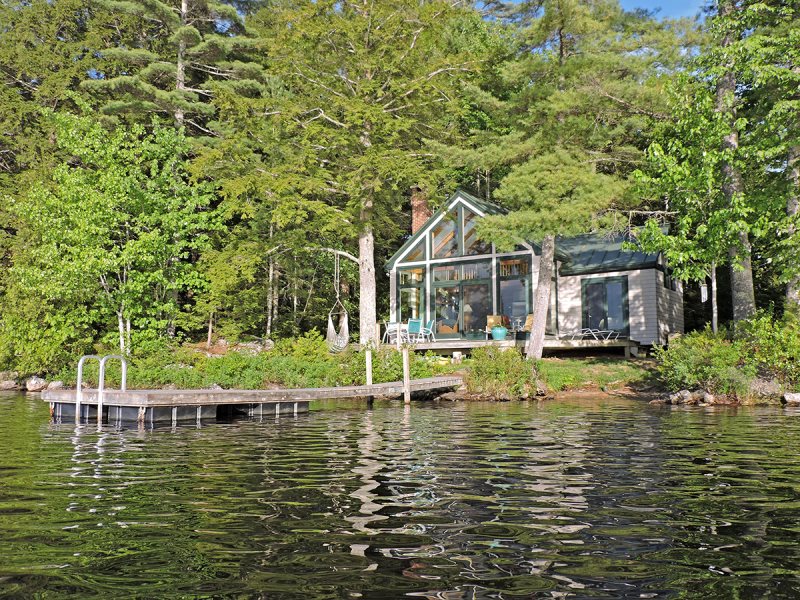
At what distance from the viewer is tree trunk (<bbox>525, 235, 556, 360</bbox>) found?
2288 centimetres

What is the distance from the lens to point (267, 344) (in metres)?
27.2

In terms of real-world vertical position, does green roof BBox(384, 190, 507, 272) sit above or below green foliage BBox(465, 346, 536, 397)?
above

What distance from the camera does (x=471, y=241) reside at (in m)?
26.8

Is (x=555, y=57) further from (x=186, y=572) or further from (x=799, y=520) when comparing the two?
(x=186, y=572)

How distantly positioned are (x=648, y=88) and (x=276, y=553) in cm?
2051

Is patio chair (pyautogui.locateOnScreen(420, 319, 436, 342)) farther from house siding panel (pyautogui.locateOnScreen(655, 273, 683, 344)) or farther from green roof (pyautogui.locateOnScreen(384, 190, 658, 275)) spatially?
house siding panel (pyautogui.locateOnScreen(655, 273, 683, 344))

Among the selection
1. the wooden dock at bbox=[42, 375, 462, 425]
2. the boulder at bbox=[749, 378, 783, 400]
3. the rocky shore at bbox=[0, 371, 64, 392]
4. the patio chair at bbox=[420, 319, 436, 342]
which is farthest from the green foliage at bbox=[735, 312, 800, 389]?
the rocky shore at bbox=[0, 371, 64, 392]

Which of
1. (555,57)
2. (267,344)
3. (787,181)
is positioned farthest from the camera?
(267,344)

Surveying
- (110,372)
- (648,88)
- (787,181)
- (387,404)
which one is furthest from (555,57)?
(110,372)

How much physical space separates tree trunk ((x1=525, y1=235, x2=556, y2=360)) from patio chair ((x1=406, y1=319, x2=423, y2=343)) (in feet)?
15.5

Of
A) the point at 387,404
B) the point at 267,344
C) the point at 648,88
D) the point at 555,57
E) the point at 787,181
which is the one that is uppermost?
the point at 555,57

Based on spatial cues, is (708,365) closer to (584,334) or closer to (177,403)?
(584,334)

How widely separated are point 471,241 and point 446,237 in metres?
1.31

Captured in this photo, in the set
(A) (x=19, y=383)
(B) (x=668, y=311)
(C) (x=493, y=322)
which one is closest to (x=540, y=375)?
(C) (x=493, y=322)
